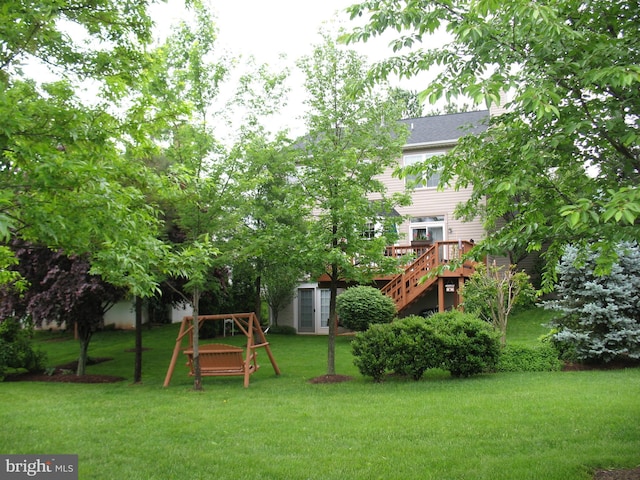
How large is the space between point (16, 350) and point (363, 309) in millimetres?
10071

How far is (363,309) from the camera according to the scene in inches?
695

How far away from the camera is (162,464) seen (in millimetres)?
5414

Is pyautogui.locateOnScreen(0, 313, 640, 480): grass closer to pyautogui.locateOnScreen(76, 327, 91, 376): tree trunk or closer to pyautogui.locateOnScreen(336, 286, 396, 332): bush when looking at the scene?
pyautogui.locateOnScreen(76, 327, 91, 376): tree trunk

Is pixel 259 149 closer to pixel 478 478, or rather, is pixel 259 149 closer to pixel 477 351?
pixel 477 351

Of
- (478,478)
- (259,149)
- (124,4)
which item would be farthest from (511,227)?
(259,149)

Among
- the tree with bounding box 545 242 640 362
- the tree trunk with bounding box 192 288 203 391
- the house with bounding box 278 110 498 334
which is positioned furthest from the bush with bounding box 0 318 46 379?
the tree with bounding box 545 242 640 362

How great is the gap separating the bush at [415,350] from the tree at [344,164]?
1725 mm

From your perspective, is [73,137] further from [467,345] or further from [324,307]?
[324,307]

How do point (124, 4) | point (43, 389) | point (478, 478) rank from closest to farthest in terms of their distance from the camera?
point (478, 478)
point (124, 4)
point (43, 389)

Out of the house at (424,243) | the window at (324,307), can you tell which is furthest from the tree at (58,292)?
the window at (324,307)

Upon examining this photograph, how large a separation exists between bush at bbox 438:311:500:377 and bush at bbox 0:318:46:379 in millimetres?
10635

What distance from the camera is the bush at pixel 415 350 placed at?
10516 millimetres

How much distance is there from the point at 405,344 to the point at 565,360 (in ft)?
13.6

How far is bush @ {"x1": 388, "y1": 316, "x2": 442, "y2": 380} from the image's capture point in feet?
34.5
